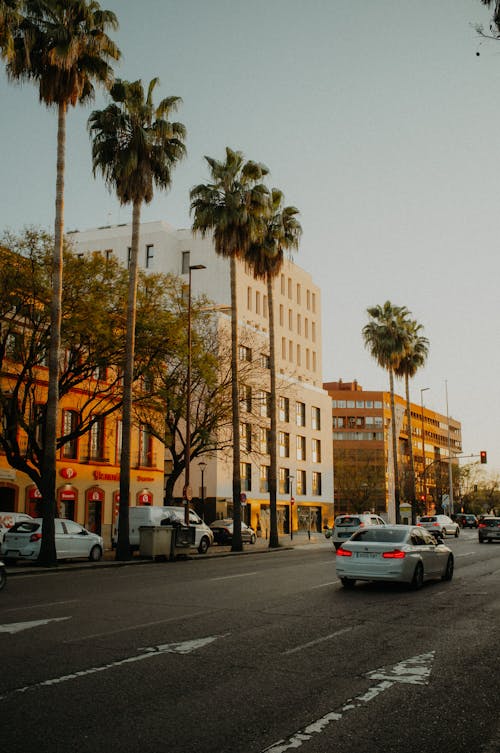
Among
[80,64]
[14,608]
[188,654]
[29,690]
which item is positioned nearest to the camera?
[29,690]

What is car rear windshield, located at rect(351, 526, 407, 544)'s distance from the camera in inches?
644

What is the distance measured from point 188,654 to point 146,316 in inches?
951

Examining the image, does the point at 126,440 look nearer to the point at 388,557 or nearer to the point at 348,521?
the point at 348,521

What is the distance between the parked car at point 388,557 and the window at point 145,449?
28334 millimetres

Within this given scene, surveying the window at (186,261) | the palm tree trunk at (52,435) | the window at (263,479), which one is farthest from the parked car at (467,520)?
the palm tree trunk at (52,435)

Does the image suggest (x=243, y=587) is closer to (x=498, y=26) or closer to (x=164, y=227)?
(x=498, y=26)

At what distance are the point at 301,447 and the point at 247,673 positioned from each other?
204ft

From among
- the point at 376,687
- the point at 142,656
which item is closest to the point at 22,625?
the point at 142,656

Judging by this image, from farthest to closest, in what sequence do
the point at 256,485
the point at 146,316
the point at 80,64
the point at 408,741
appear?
the point at 256,485 < the point at 146,316 < the point at 80,64 < the point at 408,741

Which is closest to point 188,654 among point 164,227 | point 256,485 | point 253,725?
point 253,725

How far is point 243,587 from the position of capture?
16.5 m

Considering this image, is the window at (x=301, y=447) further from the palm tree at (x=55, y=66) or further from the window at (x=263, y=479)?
the palm tree at (x=55, y=66)

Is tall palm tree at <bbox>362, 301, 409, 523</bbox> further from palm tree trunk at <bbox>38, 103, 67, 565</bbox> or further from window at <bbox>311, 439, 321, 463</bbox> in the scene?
palm tree trunk at <bbox>38, 103, 67, 565</bbox>

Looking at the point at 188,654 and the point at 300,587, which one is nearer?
the point at 188,654
